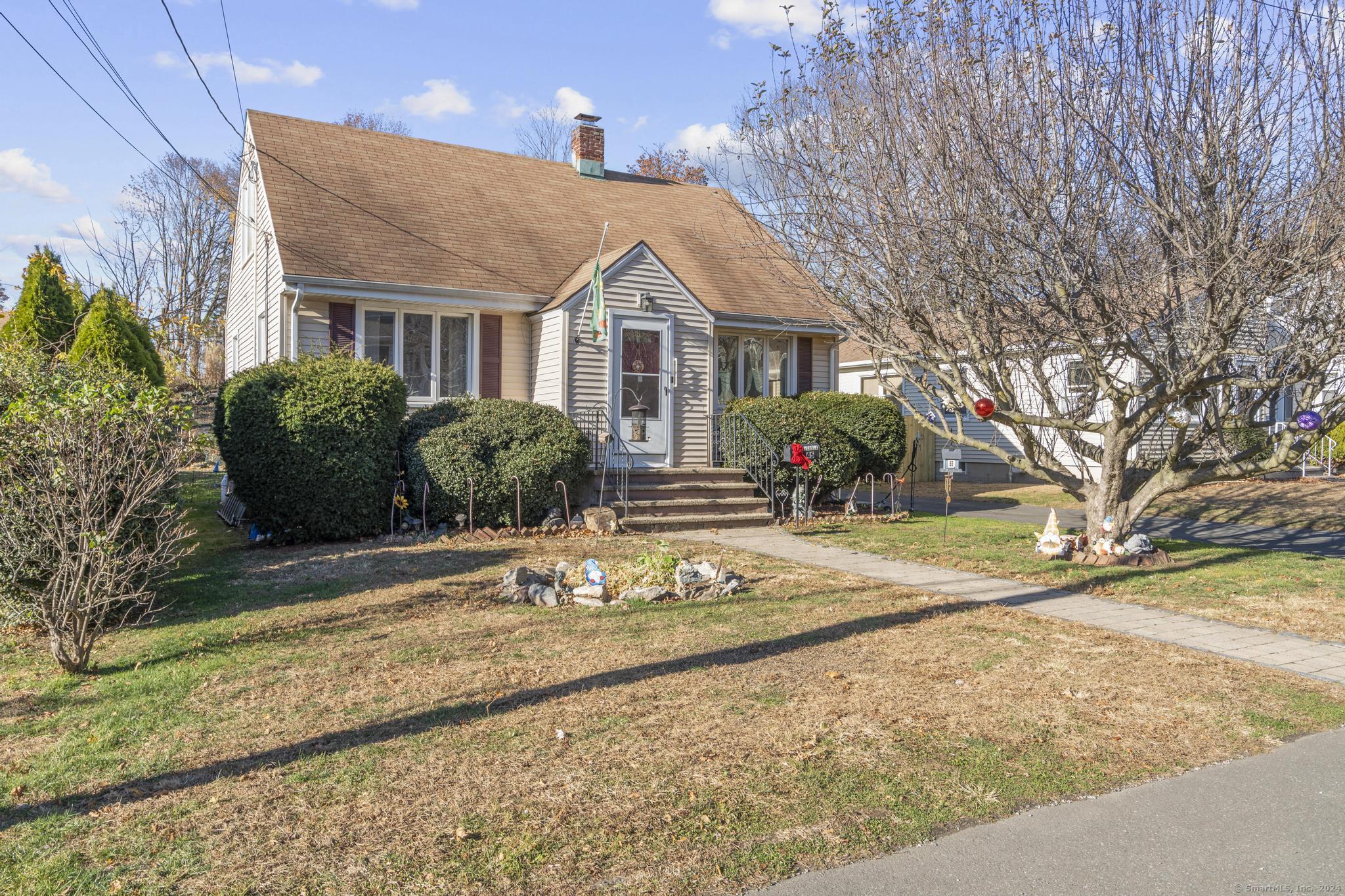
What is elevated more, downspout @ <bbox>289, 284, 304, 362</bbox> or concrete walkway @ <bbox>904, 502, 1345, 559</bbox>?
downspout @ <bbox>289, 284, 304, 362</bbox>

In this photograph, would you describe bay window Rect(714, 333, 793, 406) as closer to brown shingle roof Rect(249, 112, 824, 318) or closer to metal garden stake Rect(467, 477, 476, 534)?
brown shingle roof Rect(249, 112, 824, 318)

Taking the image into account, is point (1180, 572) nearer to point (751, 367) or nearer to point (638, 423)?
point (638, 423)

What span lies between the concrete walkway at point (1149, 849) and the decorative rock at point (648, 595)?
4.68 metres

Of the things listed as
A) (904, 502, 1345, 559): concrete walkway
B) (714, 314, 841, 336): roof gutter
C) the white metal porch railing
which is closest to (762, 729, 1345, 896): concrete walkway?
(904, 502, 1345, 559): concrete walkway

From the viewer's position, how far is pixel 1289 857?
3.74 meters

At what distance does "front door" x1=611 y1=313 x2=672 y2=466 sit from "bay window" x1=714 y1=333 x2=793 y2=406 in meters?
1.51

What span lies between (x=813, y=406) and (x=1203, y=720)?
1092 centimetres

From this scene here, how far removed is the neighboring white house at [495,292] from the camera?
15.0 m

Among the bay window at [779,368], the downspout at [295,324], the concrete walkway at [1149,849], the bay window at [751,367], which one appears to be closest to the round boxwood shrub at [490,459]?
the downspout at [295,324]

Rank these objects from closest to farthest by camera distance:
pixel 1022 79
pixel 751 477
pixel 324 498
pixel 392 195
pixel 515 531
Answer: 1. pixel 1022 79
2. pixel 324 498
3. pixel 515 531
4. pixel 751 477
5. pixel 392 195

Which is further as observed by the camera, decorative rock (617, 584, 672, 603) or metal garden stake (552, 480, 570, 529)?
metal garden stake (552, 480, 570, 529)

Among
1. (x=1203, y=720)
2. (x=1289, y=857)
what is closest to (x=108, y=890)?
(x=1289, y=857)

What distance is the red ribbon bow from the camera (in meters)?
14.4

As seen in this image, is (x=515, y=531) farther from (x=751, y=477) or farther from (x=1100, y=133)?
(x=1100, y=133)
